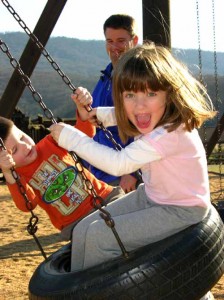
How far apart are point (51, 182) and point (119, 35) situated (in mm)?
1134

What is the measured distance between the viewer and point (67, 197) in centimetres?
296

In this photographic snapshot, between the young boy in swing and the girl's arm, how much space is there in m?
0.55

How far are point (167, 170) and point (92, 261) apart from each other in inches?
19.2

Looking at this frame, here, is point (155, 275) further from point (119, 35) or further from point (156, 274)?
point (119, 35)

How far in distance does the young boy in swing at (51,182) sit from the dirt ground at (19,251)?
59.2 inches

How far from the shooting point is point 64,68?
129625 millimetres

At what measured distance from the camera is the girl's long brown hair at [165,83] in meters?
2.29

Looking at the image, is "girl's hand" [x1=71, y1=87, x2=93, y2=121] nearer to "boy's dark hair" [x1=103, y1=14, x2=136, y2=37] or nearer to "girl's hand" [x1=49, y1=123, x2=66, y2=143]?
"girl's hand" [x1=49, y1=123, x2=66, y2=143]

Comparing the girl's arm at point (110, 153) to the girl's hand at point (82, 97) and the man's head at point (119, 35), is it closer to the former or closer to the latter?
the girl's hand at point (82, 97)

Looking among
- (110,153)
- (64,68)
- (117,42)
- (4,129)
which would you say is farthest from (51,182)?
(64,68)

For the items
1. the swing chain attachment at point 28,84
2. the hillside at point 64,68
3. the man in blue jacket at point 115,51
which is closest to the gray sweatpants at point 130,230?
the swing chain attachment at point 28,84

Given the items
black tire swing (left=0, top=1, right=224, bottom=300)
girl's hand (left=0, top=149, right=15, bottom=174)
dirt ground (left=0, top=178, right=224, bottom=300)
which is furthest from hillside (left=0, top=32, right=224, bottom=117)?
black tire swing (left=0, top=1, right=224, bottom=300)

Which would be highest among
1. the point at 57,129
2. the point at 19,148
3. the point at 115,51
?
the point at 115,51

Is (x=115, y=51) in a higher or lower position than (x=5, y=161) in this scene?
higher
